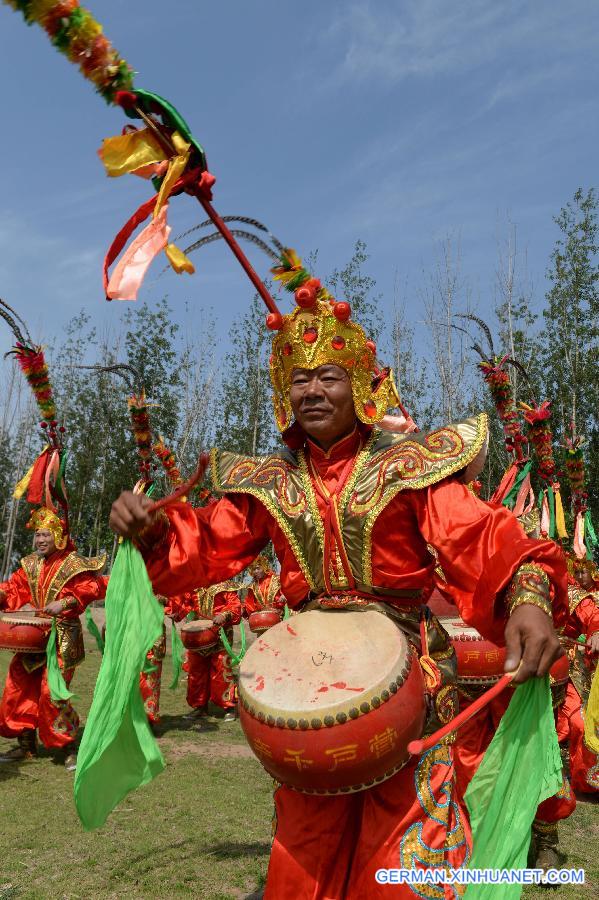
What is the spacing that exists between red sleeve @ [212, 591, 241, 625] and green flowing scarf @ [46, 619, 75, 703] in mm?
2932

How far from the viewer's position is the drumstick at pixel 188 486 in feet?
8.20

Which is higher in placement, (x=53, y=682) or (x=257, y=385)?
(x=257, y=385)

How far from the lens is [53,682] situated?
21.2ft

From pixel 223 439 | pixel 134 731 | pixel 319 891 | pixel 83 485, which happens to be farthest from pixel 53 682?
pixel 83 485

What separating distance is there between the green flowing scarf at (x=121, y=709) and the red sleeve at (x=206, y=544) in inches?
4.5

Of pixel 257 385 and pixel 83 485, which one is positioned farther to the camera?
pixel 83 485

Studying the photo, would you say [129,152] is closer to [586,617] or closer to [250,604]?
[586,617]

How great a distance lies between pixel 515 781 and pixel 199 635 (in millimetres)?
7376

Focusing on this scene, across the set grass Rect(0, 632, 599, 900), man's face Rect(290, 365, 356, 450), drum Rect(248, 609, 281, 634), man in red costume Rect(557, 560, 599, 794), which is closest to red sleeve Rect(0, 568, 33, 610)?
grass Rect(0, 632, 599, 900)

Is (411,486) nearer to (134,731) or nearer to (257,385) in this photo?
(134,731)

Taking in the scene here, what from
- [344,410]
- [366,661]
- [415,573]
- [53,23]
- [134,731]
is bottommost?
[134,731]

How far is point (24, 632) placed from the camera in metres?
6.77

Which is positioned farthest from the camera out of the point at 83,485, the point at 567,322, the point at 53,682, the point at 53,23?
the point at 83,485

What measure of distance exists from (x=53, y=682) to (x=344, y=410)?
4.75 meters
